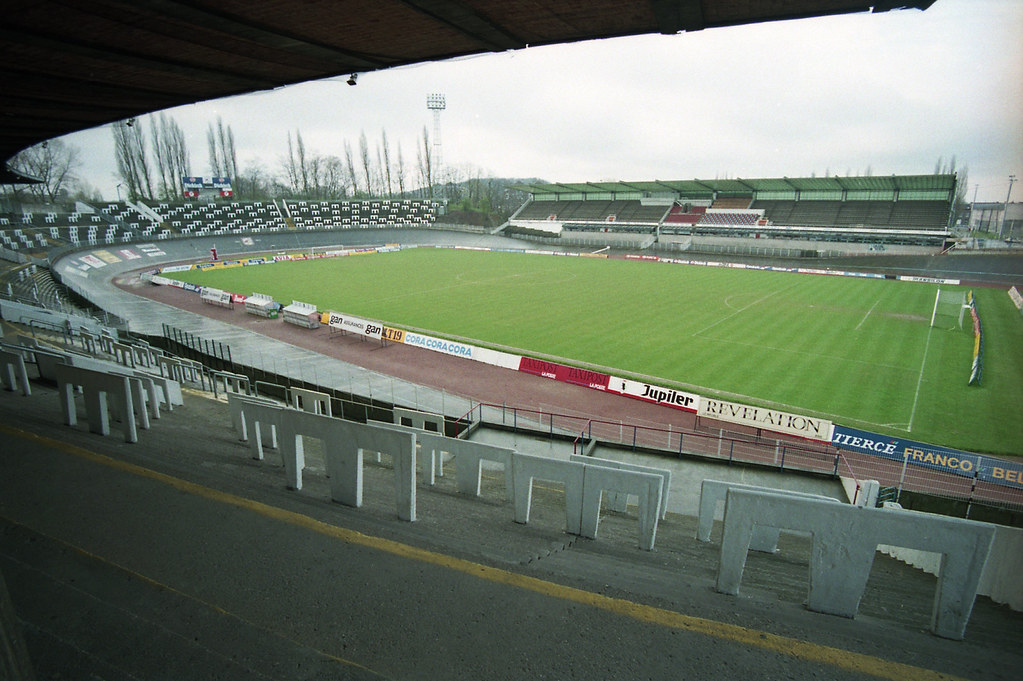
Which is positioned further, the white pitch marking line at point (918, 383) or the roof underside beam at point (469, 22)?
the white pitch marking line at point (918, 383)

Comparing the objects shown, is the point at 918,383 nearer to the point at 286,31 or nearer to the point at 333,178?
the point at 286,31

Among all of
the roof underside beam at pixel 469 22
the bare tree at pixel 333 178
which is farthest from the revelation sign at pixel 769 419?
the bare tree at pixel 333 178

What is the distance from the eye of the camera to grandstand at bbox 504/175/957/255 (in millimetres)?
63406

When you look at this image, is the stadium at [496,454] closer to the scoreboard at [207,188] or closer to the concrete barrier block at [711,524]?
the concrete barrier block at [711,524]

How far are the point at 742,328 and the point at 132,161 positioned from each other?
99442 millimetres

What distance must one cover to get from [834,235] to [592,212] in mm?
39130

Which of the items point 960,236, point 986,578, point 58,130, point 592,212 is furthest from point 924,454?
point 592,212

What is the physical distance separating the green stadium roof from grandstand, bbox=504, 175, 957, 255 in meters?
0.13

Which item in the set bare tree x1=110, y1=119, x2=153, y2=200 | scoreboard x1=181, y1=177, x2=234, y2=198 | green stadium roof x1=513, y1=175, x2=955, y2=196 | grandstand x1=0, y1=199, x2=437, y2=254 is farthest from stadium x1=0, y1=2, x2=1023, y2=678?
bare tree x1=110, y1=119, x2=153, y2=200

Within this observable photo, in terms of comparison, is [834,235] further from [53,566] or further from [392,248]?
[53,566]

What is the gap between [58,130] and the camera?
1340 centimetres

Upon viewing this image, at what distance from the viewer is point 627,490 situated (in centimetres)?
522

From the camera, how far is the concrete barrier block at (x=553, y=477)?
5300 mm

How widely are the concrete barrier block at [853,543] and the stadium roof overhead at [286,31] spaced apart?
437cm
